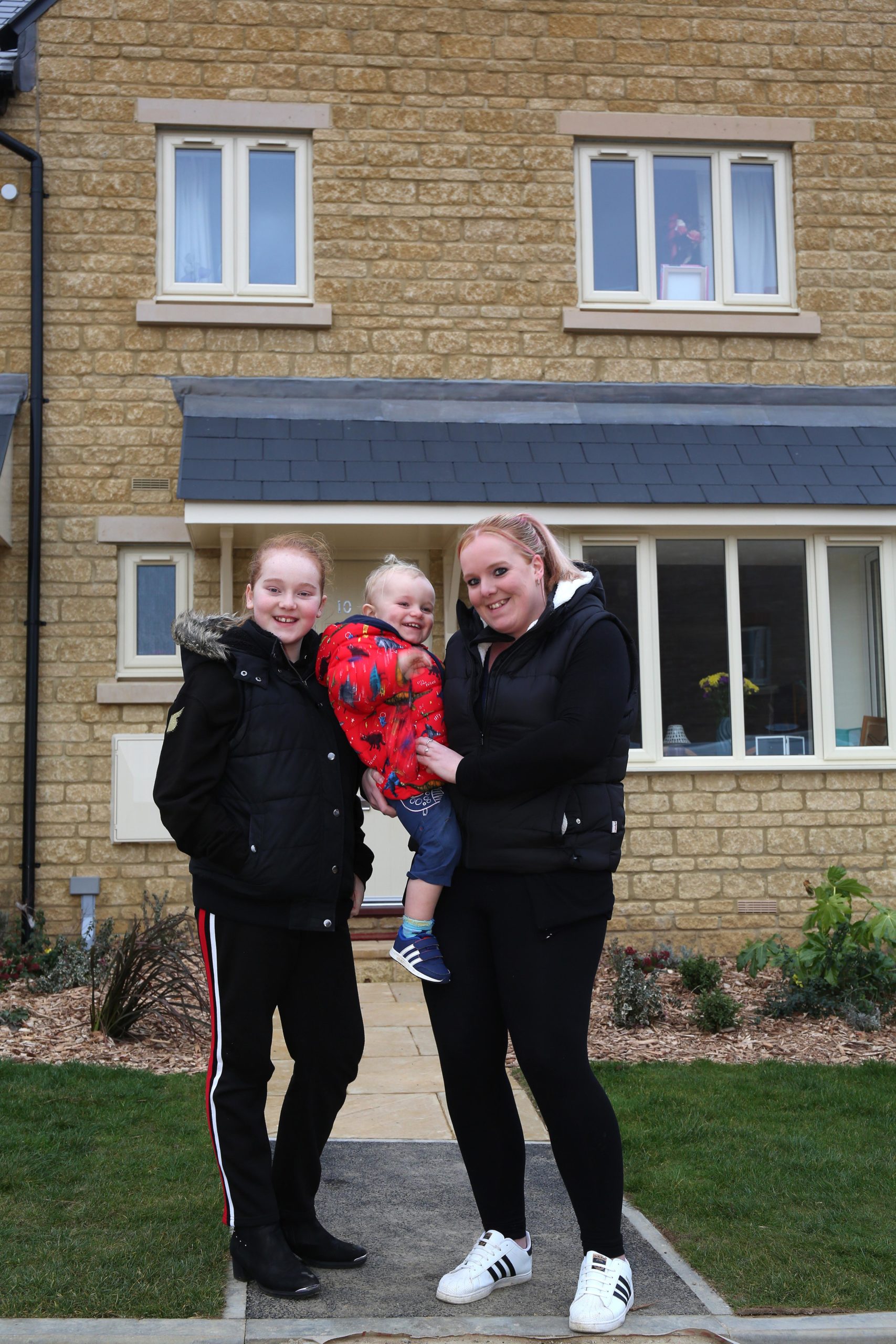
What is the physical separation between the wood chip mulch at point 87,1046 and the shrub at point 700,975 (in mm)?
2805

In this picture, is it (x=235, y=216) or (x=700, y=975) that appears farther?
(x=235, y=216)

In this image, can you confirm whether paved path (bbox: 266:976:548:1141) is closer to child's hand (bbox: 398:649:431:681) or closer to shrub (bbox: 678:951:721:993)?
shrub (bbox: 678:951:721:993)

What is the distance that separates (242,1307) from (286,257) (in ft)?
25.3

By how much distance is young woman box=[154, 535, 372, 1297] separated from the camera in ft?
10.4

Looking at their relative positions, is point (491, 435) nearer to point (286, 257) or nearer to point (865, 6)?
point (286, 257)

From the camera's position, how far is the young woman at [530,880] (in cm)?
305

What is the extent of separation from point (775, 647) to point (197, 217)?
5260mm

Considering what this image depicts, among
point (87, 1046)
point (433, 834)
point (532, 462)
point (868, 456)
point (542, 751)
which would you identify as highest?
point (868, 456)

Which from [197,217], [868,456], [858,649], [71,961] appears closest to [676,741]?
[858,649]

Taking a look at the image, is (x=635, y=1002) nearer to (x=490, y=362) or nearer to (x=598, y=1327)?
(x=598, y=1327)

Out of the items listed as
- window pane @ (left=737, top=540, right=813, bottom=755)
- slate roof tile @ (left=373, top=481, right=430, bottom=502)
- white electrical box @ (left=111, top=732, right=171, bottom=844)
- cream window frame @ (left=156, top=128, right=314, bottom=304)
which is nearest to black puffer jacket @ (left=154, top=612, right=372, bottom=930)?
slate roof tile @ (left=373, top=481, right=430, bottom=502)

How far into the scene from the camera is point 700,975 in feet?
23.5

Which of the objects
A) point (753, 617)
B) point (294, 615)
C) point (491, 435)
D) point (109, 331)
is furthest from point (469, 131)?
point (294, 615)

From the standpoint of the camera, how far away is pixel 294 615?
3.37m
